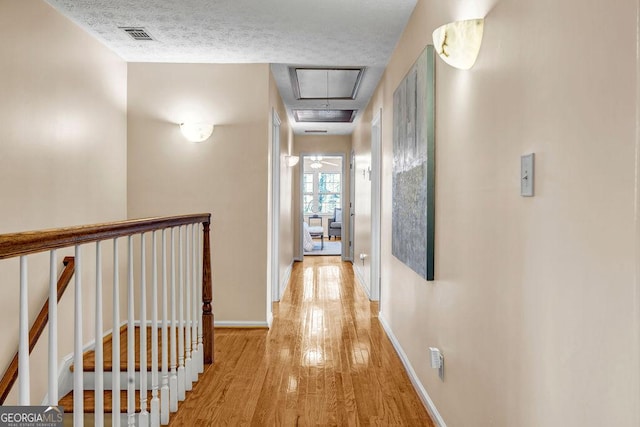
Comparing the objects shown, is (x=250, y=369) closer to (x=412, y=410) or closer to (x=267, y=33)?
(x=412, y=410)

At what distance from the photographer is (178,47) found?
3.59 m

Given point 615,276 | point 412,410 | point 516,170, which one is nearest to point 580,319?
point 615,276

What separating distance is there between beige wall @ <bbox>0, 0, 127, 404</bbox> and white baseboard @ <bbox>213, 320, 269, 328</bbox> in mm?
952

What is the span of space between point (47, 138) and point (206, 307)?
1.51 meters

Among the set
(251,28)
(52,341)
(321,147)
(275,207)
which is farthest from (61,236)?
(321,147)

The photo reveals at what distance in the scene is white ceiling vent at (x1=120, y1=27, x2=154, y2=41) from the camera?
10.5 feet

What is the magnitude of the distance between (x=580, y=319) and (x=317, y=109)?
5256mm

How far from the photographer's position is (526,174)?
1292mm

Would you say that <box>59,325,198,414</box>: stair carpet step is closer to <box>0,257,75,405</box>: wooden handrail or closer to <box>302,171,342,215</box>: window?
<box>0,257,75,405</box>: wooden handrail

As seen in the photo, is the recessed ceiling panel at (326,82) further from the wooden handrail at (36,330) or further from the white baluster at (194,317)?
the wooden handrail at (36,330)

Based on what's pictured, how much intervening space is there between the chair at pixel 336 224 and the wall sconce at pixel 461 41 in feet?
29.9

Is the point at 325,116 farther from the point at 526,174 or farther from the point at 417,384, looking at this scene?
the point at 526,174

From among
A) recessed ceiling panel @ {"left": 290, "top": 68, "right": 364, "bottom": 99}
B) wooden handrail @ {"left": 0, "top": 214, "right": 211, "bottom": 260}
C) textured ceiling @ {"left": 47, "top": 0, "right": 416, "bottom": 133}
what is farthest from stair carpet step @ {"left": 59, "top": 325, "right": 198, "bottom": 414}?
recessed ceiling panel @ {"left": 290, "top": 68, "right": 364, "bottom": 99}

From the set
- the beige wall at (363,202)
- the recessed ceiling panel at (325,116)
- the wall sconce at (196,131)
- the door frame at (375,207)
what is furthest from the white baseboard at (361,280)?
the wall sconce at (196,131)
